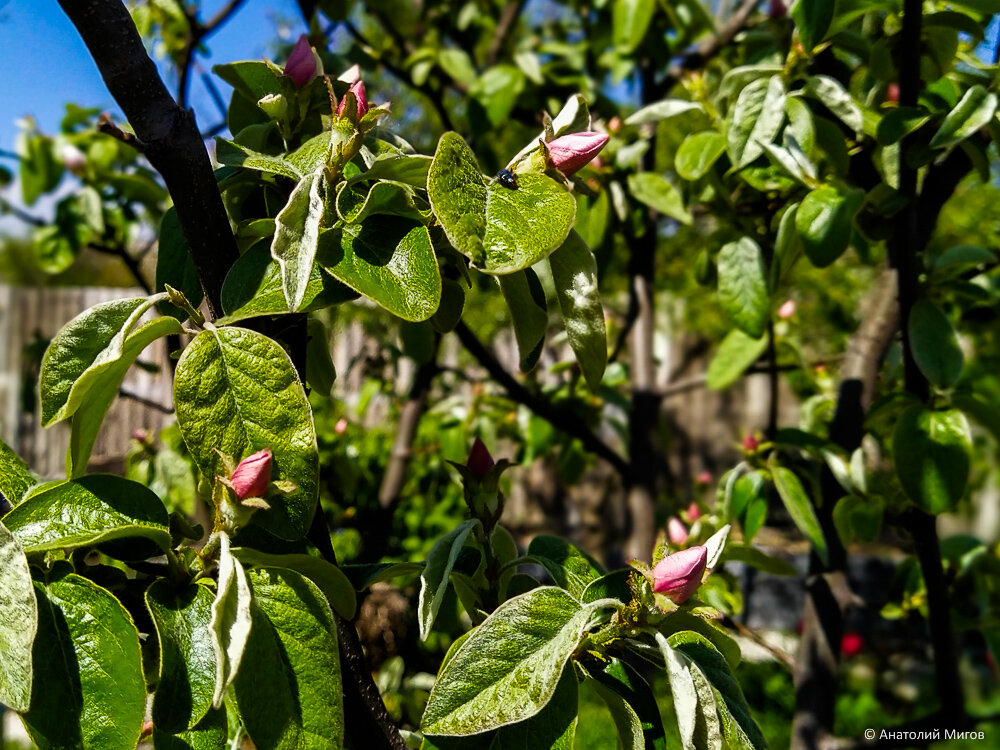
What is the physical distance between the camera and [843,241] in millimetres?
795

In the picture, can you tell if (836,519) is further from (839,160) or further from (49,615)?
(49,615)

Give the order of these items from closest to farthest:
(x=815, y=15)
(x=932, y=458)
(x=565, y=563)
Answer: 1. (x=565, y=563)
2. (x=815, y=15)
3. (x=932, y=458)

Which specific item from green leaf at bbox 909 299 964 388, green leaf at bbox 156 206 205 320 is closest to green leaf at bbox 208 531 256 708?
green leaf at bbox 156 206 205 320

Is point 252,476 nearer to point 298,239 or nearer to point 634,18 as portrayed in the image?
point 298,239

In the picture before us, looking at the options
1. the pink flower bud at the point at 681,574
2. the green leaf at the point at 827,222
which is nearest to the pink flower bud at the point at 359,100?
the pink flower bud at the point at 681,574

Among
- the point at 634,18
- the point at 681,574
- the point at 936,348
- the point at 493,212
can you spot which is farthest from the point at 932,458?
the point at 634,18

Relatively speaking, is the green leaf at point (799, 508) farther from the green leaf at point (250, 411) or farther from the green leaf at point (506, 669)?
the green leaf at point (250, 411)

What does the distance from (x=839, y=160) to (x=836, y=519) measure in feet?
1.42

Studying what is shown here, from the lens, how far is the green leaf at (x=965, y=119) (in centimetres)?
74

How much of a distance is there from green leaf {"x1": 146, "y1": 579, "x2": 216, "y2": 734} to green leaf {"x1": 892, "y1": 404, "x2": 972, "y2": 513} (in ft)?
2.32

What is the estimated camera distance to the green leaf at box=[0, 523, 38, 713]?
0.37 meters

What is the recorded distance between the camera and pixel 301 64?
59 centimetres

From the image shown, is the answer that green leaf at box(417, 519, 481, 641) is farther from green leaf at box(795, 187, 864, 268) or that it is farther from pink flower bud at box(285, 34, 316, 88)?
green leaf at box(795, 187, 864, 268)

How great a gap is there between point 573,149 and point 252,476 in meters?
0.27
